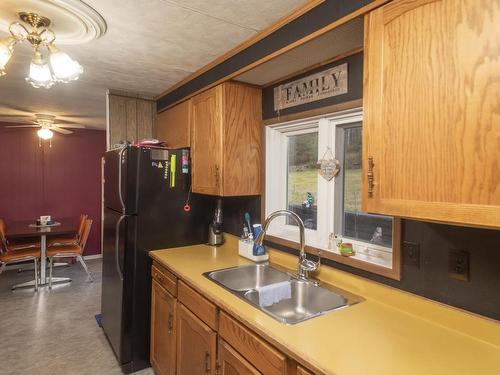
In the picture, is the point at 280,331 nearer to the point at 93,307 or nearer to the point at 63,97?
the point at 93,307

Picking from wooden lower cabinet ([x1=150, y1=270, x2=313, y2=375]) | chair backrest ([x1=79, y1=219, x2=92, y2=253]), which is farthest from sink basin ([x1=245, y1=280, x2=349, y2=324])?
chair backrest ([x1=79, y1=219, x2=92, y2=253])

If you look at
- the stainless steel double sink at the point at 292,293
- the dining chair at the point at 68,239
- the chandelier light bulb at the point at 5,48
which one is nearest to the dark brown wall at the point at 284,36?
the chandelier light bulb at the point at 5,48

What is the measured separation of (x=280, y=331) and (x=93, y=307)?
299cm

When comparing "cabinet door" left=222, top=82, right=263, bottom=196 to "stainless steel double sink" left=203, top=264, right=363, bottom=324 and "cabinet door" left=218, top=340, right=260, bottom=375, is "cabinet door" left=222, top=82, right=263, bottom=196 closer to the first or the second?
"stainless steel double sink" left=203, top=264, right=363, bottom=324

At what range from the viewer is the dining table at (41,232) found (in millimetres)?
3881

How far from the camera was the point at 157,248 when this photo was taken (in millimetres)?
2348

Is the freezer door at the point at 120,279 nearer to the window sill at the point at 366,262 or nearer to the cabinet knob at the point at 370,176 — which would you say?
the window sill at the point at 366,262

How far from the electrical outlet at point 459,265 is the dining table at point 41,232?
168 inches

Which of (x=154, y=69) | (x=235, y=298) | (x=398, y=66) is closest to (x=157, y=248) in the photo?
(x=235, y=298)

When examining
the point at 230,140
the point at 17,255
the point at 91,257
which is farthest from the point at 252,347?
the point at 91,257

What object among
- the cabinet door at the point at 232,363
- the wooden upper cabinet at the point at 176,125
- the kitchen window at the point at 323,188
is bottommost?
the cabinet door at the point at 232,363

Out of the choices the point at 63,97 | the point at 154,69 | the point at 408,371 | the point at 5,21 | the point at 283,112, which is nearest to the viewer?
the point at 408,371

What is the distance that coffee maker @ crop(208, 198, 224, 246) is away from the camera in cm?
253

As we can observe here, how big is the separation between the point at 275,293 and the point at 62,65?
1626 millimetres
